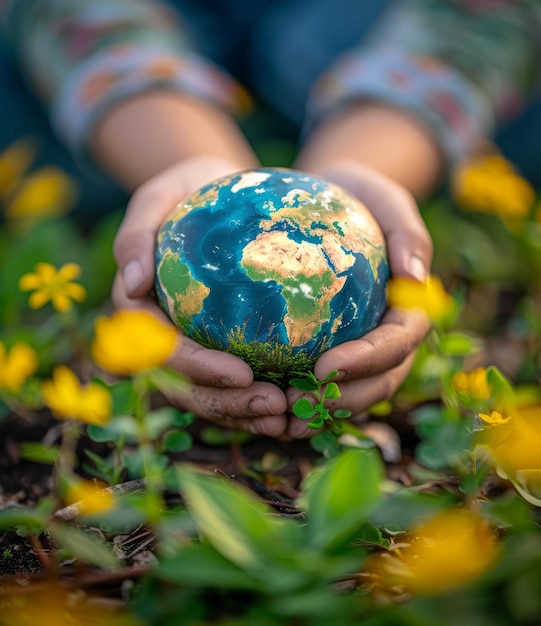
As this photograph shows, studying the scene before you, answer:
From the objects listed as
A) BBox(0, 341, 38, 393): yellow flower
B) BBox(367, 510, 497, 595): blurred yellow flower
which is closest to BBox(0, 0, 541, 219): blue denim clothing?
BBox(0, 341, 38, 393): yellow flower

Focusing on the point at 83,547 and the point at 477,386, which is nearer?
the point at 83,547

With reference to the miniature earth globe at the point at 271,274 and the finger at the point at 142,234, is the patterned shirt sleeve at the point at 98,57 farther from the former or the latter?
the miniature earth globe at the point at 271,274

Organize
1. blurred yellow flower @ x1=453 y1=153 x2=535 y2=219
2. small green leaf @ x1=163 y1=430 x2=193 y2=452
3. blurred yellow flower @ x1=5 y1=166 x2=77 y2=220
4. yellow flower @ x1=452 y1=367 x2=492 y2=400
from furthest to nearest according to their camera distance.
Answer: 1. blurred yellow flower @ x1=5 y1=166 x2=77 y2=220
2. blurred yellow flower @ x1=453 y1=153 x2=535 y2=219
3. small green leaf @ x1=163 y1=430 x2=193 y2=452
4. yellow flower @ x1=452 y1=367 x2=492 y2=400

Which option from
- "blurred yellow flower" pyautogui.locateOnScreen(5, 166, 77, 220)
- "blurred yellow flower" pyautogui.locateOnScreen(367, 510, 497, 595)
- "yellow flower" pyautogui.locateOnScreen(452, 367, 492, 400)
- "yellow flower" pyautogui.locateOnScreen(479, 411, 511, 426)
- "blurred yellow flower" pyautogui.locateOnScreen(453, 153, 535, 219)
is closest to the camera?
"blurred yellow flower" pyautogui.locateOnScreen(367, 510, 497, 595)

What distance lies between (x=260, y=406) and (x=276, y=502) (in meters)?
0.16

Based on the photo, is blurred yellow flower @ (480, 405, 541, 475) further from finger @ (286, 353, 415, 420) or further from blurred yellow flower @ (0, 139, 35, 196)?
blurred yellow flower @ (0, 139, 35, 196)

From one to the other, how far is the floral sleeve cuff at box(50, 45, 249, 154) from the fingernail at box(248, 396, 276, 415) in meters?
1.29

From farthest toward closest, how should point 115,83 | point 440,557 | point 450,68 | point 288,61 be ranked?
point 288,61 → point 450,68 → point 115,83 → point 440,557

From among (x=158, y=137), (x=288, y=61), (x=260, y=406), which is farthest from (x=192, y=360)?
(x=288, y=61)

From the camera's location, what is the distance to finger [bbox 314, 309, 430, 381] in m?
1.12

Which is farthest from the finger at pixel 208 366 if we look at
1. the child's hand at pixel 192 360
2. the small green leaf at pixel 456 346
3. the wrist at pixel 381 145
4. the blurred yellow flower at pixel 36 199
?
the blurred yellow flower at pixel 36 199

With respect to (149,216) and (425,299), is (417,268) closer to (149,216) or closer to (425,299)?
(425,299)

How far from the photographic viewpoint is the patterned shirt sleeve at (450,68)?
6.82 feet

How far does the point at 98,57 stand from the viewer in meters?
2.15
